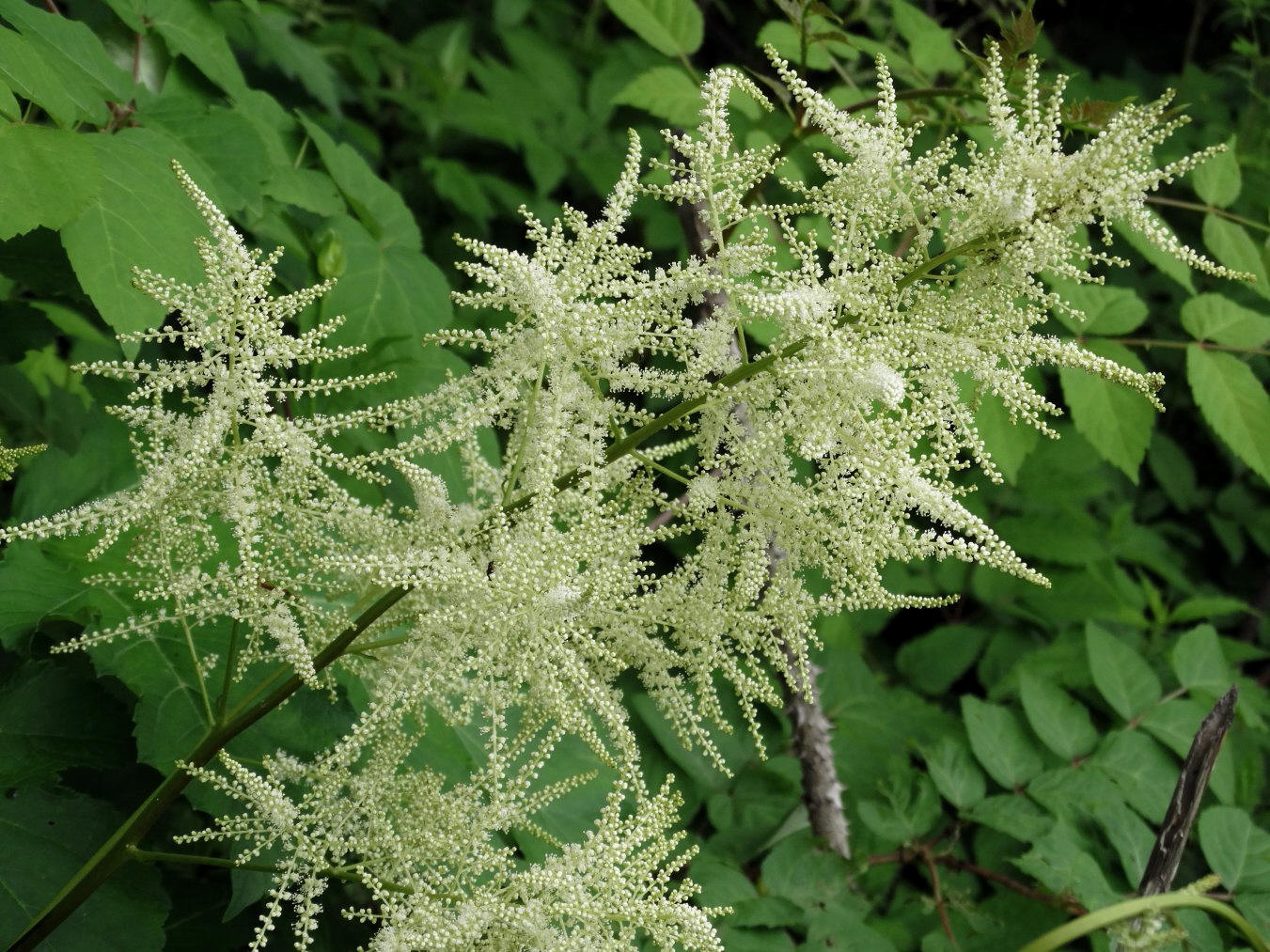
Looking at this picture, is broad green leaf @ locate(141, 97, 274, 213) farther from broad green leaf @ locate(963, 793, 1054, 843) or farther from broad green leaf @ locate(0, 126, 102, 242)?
broad green leaf @ locate(963, 793, 1054, 843)

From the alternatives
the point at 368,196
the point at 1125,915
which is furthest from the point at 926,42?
the point at 1125,915

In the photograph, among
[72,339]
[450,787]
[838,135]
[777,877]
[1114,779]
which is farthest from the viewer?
[72,339]

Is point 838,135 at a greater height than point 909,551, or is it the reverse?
point 838,135

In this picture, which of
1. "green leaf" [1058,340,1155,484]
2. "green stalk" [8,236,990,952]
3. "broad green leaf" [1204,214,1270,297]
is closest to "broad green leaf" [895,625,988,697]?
"green leaf" [1058,340,1155,484]

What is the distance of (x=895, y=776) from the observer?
2605 millimetres

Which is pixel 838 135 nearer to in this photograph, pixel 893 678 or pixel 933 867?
pixel 933 867

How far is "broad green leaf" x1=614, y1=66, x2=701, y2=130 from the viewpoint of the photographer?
8.77 feet

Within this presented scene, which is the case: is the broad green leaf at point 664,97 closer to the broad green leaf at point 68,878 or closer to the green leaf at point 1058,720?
the green leaf at point 1058,720

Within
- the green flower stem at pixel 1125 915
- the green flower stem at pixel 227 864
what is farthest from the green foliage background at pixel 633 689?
the green flower stem at pixel 1125 915

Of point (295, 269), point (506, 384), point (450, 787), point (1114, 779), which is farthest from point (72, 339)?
point (1114, 779)

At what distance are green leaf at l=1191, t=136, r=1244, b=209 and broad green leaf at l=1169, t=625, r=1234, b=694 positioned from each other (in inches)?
42.6

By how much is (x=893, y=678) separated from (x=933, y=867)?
1272 millimetres

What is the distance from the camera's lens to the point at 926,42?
9.32 feet

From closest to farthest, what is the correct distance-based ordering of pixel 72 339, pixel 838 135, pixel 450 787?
pixel 838 135 < pixel 450 787 < pixel 72 339
